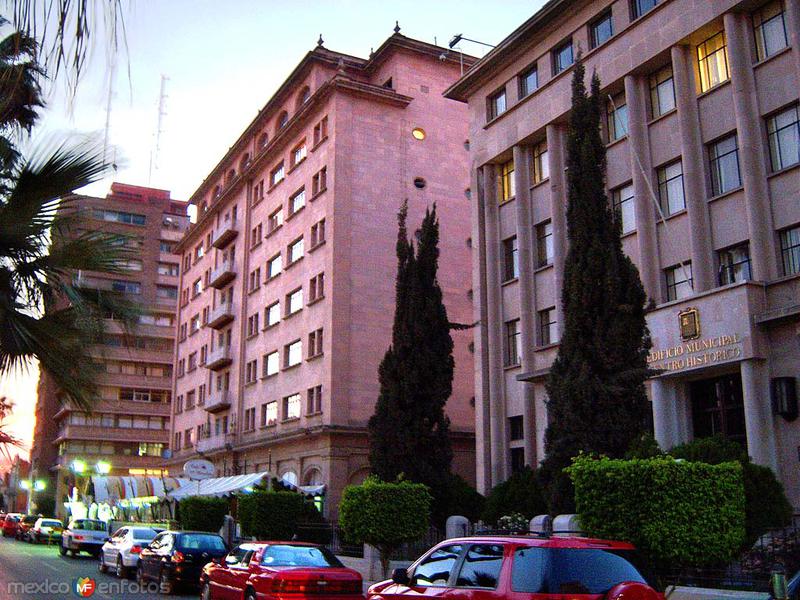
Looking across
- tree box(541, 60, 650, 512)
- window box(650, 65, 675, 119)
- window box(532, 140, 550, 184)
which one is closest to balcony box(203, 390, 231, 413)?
window box(532, 140, 550, 184)

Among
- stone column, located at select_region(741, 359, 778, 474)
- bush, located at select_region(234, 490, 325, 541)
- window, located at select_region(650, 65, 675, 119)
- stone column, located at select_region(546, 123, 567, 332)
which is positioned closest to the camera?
stone column, located at select_region(741, 359, 778, 474)

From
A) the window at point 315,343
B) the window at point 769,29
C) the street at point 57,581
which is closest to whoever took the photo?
the street at point 57,581

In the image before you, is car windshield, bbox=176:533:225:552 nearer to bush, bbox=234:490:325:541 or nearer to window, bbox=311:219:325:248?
bush, bbox=234:490:325:541

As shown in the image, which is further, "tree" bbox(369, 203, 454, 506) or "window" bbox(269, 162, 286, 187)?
"window" bbox(269, 162, 286, 187)

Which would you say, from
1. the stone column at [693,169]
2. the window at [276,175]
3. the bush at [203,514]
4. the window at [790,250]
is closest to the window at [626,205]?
the stone column at [693,169]

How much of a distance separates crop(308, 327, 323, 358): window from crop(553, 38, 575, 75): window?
61.2 feet

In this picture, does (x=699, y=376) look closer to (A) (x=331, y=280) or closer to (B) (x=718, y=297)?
(B) (x=718, y=297)

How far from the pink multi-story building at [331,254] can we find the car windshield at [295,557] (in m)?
23.6

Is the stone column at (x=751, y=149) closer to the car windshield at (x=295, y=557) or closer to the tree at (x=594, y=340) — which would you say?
the tree at (x=594, y=340)

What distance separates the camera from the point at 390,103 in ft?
150

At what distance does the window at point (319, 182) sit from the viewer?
4435 cm

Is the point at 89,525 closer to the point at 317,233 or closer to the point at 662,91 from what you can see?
the point at 317,233

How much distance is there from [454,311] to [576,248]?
2620 cm

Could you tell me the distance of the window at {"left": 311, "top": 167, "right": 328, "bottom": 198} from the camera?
44353 mm
